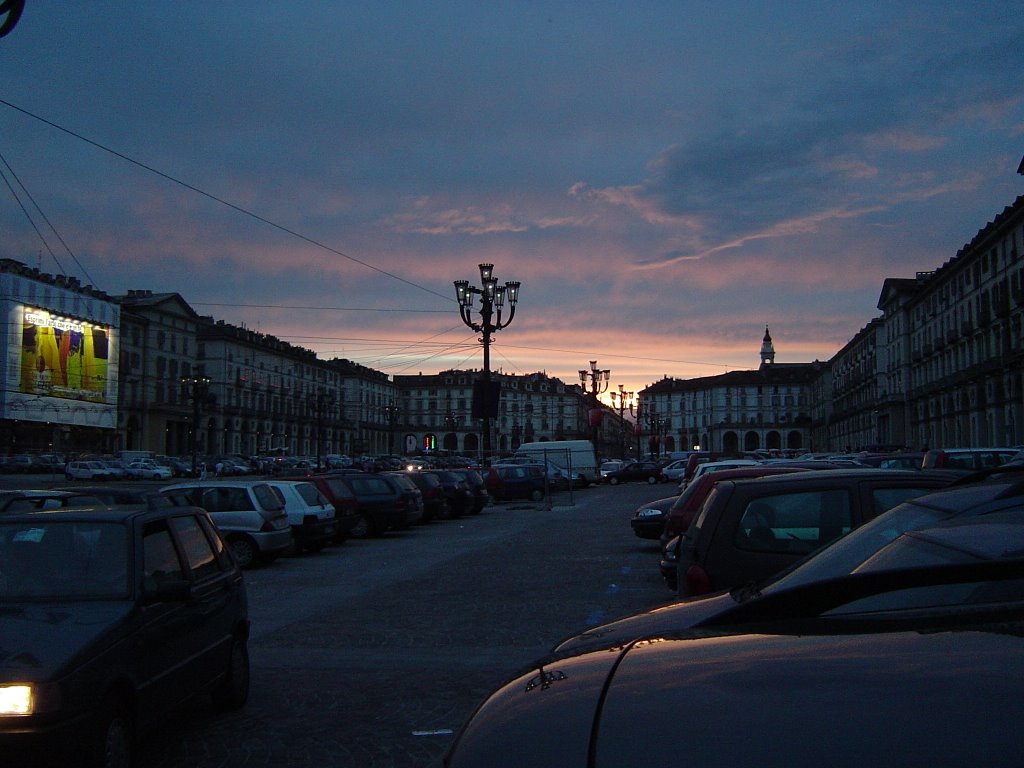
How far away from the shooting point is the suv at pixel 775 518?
7.09 m

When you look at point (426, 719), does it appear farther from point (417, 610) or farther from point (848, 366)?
point (848, 366)

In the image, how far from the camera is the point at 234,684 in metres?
7.18

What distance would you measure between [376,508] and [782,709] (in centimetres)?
2304

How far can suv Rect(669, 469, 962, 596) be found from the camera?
709cm

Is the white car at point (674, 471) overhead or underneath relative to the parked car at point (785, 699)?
underneath

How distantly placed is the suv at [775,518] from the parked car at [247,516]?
1128cm

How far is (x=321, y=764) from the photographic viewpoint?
231 inches

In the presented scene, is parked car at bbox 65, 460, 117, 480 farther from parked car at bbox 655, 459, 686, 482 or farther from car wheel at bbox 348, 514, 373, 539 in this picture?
car wheel at bbox 348, 514, 373, 539

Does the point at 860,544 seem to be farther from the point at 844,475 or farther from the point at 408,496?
the point at 408,496

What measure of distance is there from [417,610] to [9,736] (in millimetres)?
7663

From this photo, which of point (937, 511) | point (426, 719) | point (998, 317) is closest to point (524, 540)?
point (426, 719)

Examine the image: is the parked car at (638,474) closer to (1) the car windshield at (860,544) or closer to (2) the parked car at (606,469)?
(2) the parked car at (606,469)

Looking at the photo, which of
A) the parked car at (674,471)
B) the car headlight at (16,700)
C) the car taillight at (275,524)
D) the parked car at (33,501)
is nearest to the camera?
the car headlight at (16,700)

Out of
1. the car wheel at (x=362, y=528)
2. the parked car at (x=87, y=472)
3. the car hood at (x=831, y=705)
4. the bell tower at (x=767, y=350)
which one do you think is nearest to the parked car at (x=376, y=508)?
the car wheel at (x=362, y=528)
